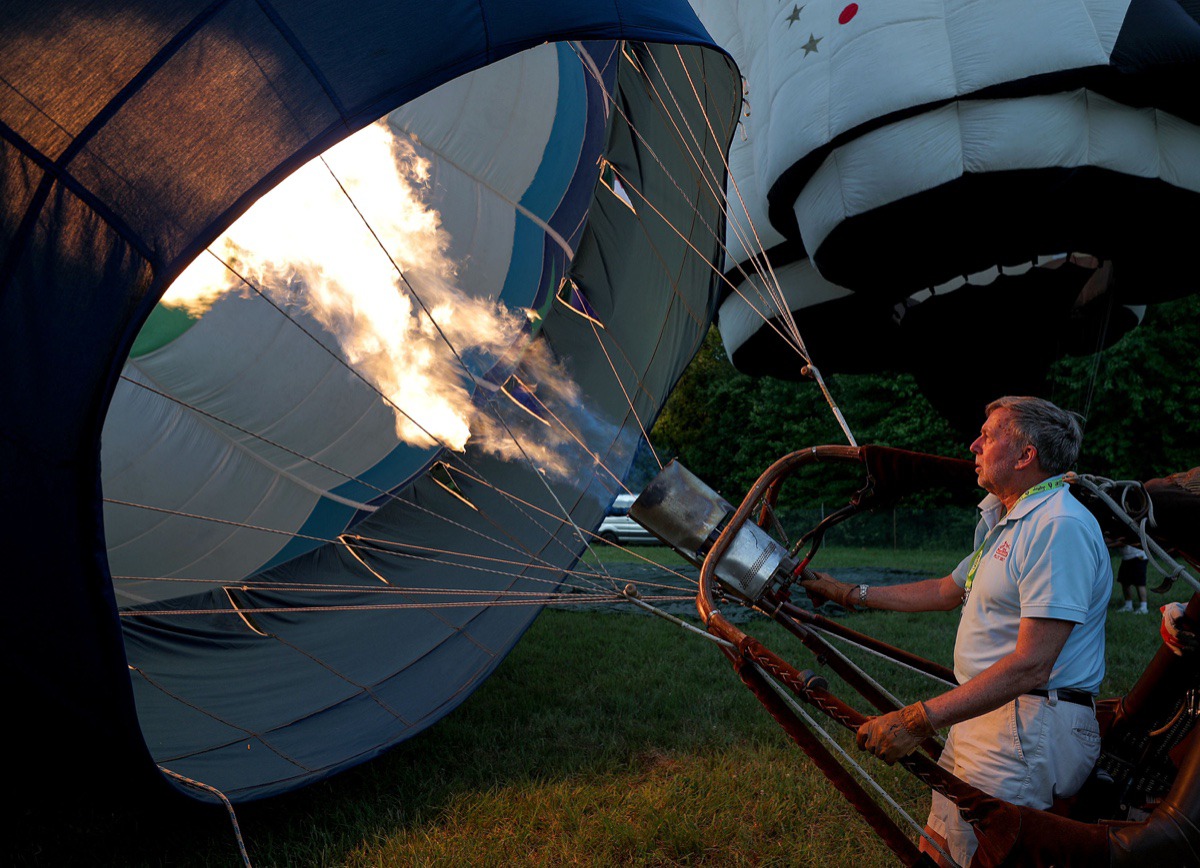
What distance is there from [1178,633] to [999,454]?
559 mm

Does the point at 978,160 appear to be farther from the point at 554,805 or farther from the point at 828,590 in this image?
the point at 554,805

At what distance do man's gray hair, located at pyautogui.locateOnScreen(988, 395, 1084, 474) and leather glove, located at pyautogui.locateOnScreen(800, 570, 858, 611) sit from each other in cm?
63

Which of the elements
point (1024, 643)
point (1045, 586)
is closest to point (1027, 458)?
point (1045, 586)

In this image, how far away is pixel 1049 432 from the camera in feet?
5.43

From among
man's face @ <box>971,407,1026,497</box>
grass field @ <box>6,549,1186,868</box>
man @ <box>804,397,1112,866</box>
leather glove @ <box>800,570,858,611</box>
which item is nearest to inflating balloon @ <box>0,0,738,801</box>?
grass field @ <box>6,549,1186,868</box>

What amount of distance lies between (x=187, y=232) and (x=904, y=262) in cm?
424

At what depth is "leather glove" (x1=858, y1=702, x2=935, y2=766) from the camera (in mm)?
1426

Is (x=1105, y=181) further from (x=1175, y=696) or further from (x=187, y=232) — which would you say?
(x=187, y=232)

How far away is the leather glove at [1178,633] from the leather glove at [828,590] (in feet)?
2.30

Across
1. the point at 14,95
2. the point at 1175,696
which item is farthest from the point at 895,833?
the point at 14,95

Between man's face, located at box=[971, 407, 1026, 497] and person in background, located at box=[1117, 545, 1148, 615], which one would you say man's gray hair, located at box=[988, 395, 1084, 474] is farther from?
person in background, located at box=[1117, 545, 1148, 615]

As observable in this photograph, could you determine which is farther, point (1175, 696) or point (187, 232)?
point (1175, 696)

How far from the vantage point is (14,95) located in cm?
136

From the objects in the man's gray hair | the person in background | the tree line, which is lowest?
the man's gray hair
